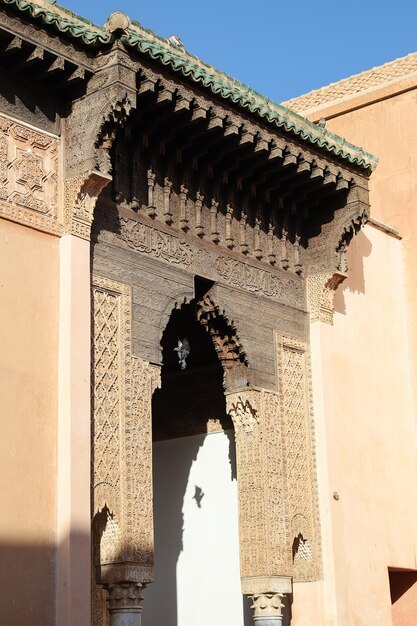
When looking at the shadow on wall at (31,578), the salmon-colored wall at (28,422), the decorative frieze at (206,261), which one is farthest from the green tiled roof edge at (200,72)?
the shadow on wall at (31,578)

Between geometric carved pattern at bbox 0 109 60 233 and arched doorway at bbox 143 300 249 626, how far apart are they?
9.54ft

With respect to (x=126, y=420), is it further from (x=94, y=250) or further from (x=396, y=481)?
(x=396, y=481)

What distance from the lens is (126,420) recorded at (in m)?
8.02

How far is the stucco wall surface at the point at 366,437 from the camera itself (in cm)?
978

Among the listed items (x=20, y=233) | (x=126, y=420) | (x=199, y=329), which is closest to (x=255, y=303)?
(x=199, y=329)

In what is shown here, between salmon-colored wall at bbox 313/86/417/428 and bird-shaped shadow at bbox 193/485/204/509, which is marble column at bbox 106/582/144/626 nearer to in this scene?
bird-shaped shadow at bbox 193/485/204/509

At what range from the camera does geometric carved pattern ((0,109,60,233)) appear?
24.8 ft

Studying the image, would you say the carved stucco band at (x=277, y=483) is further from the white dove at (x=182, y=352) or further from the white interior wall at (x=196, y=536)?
the white interior wall at (x=196, y=536)

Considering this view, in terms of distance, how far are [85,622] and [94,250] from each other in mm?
2623

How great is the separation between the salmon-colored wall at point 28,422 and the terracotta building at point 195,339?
0.6 inches

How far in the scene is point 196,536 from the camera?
36.1 feet

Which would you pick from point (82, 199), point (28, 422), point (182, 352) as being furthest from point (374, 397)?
point (28, 422)

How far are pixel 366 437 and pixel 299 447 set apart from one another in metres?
1.09

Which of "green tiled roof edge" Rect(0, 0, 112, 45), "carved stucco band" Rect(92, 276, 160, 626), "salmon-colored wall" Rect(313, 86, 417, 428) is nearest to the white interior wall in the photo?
"salmon-colored wall" Rect(313, 86, 417, 428)
